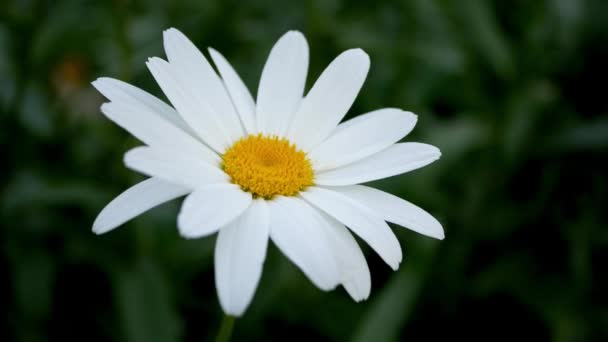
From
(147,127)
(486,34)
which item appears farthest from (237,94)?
(486,34)

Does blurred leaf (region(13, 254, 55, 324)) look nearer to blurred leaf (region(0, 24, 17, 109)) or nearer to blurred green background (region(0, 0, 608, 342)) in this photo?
blurred green background (region(0, 0, 608, 342))

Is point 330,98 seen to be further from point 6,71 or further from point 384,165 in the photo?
point 6,71

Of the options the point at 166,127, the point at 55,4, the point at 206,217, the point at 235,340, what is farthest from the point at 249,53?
the point at 206,217

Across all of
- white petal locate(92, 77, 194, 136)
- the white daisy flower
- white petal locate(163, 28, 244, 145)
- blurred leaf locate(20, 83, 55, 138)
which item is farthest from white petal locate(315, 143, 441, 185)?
blurred leaf locate(20, 83, 55, 138)

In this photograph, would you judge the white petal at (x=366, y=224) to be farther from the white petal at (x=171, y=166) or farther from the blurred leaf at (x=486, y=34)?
the blurred leaf at (x=486, y=34)

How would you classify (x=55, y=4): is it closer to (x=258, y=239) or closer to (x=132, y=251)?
(x=132, y=251)

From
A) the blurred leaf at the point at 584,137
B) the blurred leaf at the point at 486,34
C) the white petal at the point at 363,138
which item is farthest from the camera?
the blurred leaf at the point at 486,34

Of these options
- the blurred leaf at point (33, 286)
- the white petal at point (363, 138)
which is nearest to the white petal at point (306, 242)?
the white petal at point (363, 138)
